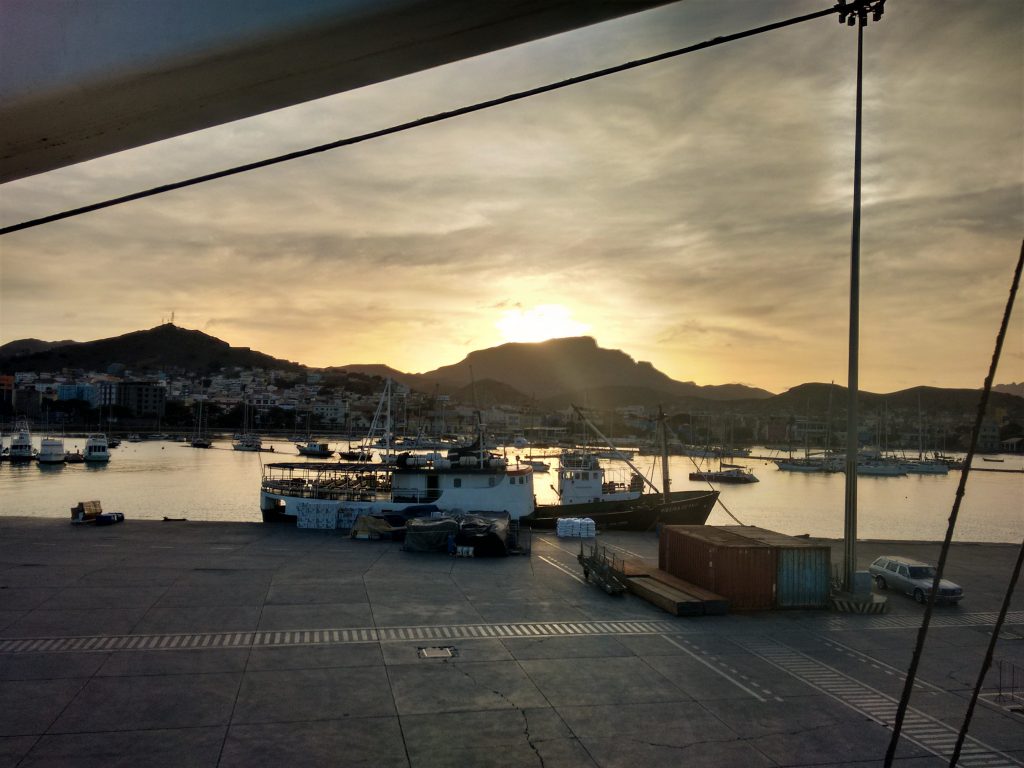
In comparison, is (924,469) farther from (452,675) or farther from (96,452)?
(96,452)

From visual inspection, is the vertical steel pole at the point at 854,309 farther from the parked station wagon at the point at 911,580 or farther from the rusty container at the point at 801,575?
the parked station wagon at the point at 911,580

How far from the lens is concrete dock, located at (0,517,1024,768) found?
11672 mm

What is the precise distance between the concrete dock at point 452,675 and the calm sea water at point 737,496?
126 ft

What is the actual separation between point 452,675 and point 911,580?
53.7ft

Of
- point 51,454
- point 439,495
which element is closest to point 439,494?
point 439,495

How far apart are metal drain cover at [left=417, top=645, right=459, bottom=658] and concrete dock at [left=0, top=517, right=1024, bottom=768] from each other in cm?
8

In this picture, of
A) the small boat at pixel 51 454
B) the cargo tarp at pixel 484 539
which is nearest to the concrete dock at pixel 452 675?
the cargo tarp at pixel 484 539

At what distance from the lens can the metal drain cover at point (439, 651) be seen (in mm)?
16141

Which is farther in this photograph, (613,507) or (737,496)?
(737,496)

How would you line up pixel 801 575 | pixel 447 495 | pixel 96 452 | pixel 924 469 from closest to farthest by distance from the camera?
pixel 801 575, pixel 447 495, pixel 96 452, pixel 924 469

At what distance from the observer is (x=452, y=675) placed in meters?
14.9

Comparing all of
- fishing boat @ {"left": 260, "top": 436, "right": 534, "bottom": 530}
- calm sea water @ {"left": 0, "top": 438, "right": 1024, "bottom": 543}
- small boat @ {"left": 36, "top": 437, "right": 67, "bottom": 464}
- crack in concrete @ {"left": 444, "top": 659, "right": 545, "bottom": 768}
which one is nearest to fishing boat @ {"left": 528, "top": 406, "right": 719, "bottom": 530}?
fishing boat @ {"left": 260, "top": 436, "right": 534, "bottom": 530}

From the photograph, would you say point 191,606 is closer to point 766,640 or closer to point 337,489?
point 766,640

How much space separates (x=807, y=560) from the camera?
21.1m
